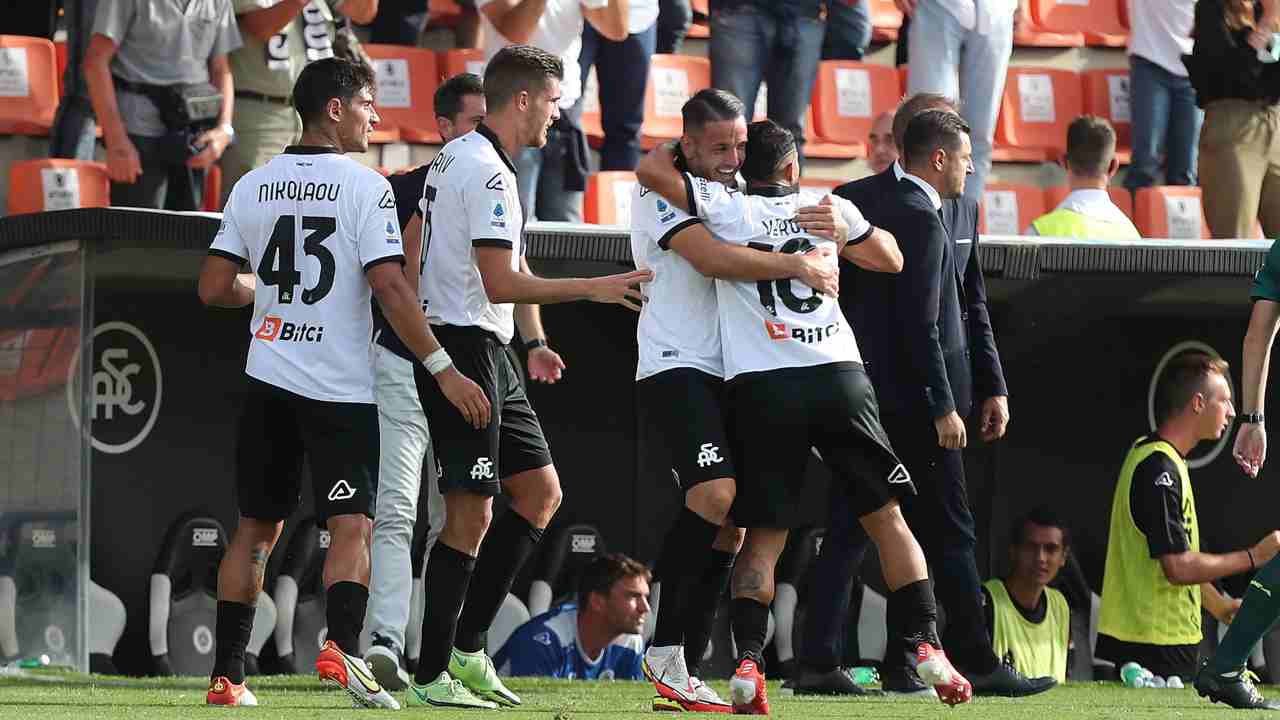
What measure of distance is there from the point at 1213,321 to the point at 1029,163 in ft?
7.64

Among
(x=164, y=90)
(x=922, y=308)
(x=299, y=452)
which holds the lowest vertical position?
(x=299, y=452)

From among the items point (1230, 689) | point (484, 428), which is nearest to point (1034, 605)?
point (1230, 689)

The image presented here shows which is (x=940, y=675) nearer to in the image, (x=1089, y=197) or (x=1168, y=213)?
(x=1089, y=197)

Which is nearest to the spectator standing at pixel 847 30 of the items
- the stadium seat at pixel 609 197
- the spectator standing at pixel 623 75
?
the spectator standing at pixel 623 75

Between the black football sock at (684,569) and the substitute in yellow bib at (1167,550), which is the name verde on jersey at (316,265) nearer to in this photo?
the black football sock at (684,569)

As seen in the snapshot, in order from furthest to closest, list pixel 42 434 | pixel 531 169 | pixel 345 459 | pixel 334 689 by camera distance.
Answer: pixel 531 169 → pixel 42 434 → pixel 334 689 → pixel 345 459

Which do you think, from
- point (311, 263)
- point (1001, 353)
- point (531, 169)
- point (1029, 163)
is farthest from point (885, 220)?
point (1029, 163)

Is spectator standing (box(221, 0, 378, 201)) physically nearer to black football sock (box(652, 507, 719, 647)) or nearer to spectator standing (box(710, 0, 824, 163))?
spectator standing (box(710, 0, 824, 163))

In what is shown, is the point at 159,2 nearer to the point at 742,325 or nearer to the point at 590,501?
the point at 590,501

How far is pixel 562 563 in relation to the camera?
9.10 metres

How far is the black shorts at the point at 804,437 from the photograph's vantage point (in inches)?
237

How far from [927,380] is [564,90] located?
2868 millimetres

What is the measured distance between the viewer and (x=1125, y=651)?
853 cm

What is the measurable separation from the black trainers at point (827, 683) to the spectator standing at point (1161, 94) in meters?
4.61
